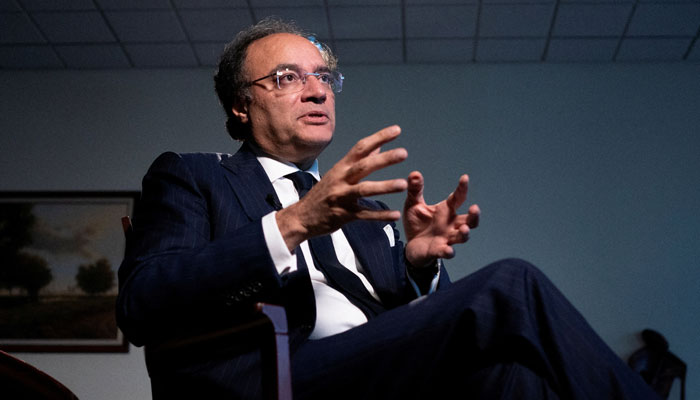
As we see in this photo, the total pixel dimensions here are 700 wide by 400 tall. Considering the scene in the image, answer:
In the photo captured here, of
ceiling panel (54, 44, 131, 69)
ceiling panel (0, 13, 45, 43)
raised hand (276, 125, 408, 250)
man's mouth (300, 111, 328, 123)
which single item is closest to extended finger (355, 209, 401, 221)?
raised hand (276, 125, 408, 250)

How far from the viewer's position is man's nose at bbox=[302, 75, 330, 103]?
1724mm

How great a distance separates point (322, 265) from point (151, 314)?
0.43m

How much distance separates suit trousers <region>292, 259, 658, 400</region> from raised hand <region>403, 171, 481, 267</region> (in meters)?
0.26

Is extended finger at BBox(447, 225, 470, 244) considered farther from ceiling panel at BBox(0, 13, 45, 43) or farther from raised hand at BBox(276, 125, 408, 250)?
ceiling panel at BBox(0, 13, 45, 43)

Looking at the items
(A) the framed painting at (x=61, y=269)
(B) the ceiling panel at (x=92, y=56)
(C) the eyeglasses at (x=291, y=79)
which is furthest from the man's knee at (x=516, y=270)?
(B) the ceiling panel at (x=92, y=56)

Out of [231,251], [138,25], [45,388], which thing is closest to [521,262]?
[231,251]

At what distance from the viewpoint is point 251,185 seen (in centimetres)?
143

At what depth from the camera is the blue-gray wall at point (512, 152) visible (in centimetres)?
347

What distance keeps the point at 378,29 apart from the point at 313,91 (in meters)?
2.21

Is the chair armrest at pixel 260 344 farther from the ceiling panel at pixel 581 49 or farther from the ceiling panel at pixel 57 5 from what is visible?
the ceiling panel at pixel 581 49

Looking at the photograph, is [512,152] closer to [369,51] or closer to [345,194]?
[369,51]

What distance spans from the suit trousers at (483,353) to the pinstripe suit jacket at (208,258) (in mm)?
172

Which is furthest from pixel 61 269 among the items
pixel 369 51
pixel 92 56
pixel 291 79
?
pixel 291 79

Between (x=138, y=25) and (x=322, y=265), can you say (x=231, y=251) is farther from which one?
(x=138, y=25)
